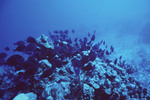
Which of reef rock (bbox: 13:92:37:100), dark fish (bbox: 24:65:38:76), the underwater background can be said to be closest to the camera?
reef rock (bbox: 13:92:37:100)

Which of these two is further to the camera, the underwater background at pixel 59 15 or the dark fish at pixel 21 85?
the underwater background at pixel 59 15

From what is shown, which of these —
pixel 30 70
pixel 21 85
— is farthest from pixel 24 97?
pixel 30 70

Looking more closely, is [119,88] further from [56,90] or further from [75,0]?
[75,0]

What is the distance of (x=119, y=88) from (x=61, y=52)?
9.16 feet

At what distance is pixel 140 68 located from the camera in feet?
32.1

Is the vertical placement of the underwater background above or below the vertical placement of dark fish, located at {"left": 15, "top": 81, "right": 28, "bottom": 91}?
above

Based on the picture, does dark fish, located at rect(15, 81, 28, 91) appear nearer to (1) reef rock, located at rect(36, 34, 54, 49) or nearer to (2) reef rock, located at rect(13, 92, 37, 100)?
(2) reef rock, located at rect(13, 92, 37, 100)

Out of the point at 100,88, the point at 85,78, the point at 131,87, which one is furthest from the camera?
the point at 131,87

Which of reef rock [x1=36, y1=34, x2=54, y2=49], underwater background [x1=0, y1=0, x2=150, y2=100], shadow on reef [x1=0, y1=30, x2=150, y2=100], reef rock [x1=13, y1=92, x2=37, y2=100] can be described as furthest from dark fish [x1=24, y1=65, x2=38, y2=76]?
underwater background [x1=0, y1=0, x2=150, y2=100]

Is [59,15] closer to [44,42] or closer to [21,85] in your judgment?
[44,42]

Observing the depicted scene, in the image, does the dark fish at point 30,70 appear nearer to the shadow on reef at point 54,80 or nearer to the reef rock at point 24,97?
the shadow on reef at point 54,80

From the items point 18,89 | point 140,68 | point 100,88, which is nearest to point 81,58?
point 100,88

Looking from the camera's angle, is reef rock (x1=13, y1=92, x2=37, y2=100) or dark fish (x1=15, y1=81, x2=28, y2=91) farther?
dark fish (x1=15, y1=81, x2=28, y2=91)

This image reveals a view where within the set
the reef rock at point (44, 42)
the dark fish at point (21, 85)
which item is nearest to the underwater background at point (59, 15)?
the reef rock at point (44, 42)
